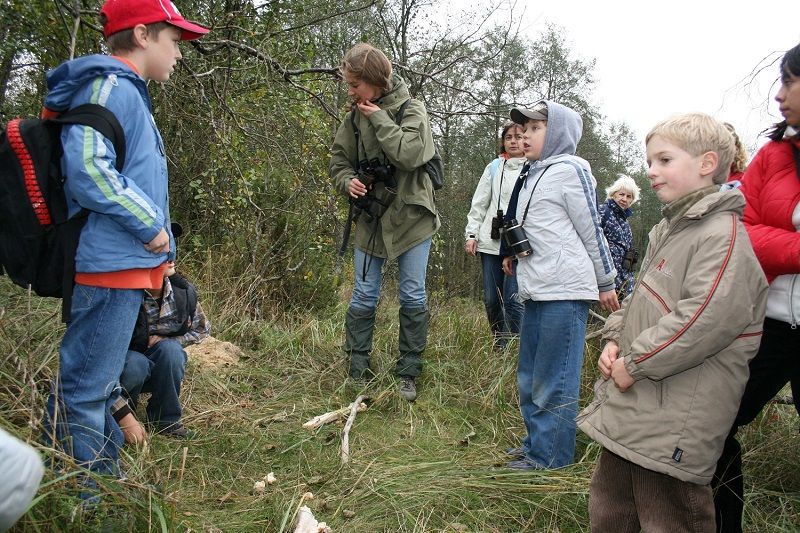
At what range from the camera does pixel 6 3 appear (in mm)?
4215

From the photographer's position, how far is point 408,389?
3836mm

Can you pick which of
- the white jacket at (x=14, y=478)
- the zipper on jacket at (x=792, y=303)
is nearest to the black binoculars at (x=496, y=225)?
the zipper on jacket at (x=792, y=303)

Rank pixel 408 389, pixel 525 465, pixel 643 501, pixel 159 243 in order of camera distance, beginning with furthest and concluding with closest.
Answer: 1. pixel 408 389
2. pixel 525 465
3. pixel 159 243
4. pixel 643 501

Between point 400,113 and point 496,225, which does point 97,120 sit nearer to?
point 400,113

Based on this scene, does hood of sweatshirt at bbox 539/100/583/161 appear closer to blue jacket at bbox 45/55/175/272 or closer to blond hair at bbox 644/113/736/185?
blond hair at bbox 644/113/736/185

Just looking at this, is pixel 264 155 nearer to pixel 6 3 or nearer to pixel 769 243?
pixel 6 3

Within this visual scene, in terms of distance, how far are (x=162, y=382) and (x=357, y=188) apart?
1.59 meters

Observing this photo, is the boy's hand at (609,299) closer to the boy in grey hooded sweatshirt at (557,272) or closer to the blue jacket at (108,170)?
the boy in grey hooded sweatshirt at (557,272)

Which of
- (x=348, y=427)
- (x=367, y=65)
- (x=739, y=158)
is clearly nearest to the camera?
(x=739, y=158)

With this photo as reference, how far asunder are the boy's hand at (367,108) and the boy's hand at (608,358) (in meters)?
2.14

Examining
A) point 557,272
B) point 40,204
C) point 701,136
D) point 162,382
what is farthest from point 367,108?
point 701,136

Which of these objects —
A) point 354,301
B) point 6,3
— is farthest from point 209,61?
point 354,301

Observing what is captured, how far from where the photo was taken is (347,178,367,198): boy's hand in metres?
3.73

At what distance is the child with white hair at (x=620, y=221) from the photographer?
5.50 metres
